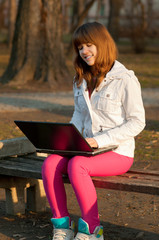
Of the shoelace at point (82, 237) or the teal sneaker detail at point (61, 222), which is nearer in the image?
the shoelace at point (82, 237)

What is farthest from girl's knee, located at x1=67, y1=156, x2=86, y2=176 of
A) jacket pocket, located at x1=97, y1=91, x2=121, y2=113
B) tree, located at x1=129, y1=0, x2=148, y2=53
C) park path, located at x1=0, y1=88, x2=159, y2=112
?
tree, located at x1=129, y1=0, x2=148, y2=53

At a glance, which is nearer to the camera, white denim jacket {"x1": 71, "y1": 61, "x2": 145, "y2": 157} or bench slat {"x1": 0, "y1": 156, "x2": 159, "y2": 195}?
bench slat {"x1": 0, "y1": 156, "x2": 159, "y2": 195}

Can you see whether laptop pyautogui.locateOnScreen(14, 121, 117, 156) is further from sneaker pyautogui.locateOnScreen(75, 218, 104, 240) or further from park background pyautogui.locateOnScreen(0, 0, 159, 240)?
park background pyautogui.locateOnScreen(0, 0, 159, 240)

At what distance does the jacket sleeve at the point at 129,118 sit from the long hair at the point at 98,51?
0.20 meters

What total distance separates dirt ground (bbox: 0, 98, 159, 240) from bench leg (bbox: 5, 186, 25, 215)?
0.06 m

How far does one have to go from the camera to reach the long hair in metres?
3.84

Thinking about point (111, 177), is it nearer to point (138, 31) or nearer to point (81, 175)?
point (81, 175)

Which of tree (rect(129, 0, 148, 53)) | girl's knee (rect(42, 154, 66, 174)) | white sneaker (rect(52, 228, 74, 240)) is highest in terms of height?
girl's knee (rect(42, 154, 66, 174))

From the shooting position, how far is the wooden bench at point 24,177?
3807 mm

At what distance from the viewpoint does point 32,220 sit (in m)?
4.38

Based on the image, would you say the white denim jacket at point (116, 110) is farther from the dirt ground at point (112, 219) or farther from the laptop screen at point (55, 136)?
the dirt ground at point (112, 219)

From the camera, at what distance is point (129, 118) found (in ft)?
12.6

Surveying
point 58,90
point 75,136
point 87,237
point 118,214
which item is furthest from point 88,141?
point 58,90

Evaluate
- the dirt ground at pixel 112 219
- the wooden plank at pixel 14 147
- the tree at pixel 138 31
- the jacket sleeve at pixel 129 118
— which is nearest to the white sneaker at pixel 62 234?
the dirt ground at pixel 112 219
